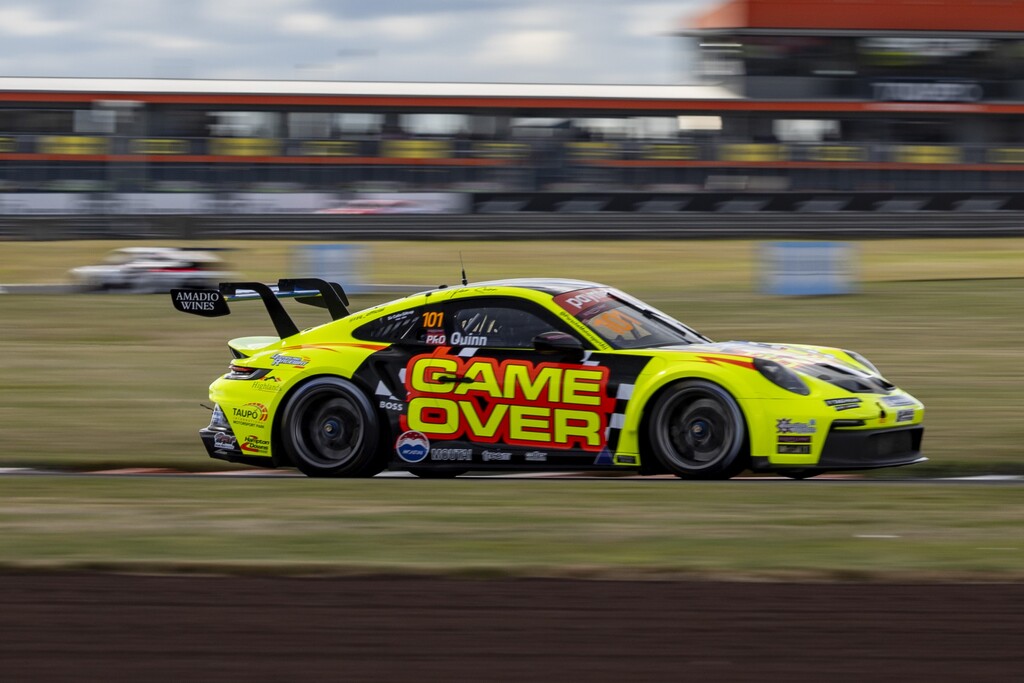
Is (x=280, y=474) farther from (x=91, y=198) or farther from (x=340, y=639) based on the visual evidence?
(x=91, y=198)

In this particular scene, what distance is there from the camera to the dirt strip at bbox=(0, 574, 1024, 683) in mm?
4902

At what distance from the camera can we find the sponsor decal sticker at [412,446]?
9211 millimetres

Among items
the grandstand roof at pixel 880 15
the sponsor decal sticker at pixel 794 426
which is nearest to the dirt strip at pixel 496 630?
the sponsor decal sticker at pixel 794 426

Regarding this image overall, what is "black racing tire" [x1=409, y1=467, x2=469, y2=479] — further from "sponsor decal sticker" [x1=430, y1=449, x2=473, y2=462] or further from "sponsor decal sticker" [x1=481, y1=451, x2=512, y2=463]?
"sponsor decal sticker" [x1=481, y1=451, x2=512, y2=463]

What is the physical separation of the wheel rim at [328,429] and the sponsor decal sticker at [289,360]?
0.22 metres

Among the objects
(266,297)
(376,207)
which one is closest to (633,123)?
(376,207)

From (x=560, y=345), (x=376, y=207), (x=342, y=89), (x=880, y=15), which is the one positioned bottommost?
(x=560, y=345)

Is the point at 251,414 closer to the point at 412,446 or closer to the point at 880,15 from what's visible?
the point at 412,446

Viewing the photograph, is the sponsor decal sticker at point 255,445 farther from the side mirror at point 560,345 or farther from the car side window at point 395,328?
the side mirror at point 560,345

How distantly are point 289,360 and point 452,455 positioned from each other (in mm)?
1234

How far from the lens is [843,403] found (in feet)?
28.5

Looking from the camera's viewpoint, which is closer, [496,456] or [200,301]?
[496,456]

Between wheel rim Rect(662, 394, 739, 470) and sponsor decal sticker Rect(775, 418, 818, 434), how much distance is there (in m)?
0.28

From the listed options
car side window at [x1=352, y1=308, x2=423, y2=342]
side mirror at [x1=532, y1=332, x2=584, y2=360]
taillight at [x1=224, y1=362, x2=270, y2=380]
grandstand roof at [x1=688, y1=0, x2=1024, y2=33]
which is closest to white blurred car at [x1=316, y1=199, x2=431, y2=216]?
grandstand roof at [x1=688, y1=0, x2=1024, y2=33]
